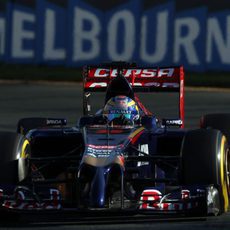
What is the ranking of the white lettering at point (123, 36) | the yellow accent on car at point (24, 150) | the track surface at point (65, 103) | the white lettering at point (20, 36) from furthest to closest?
the white lettering at point (20, 36) < the white lettering at point (123, 36) < the track surface at point (65, 103) < the yellow accent on car at point (24, 150)

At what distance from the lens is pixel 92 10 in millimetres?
24875

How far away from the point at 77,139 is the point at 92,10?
15.2 metres

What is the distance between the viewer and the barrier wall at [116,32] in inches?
938

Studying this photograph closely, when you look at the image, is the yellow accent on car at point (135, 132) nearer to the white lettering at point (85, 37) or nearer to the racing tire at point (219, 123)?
the racing tire at point (219, 123)

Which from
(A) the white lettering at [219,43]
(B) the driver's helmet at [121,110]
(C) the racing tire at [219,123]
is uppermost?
(A) the white lettering at [219,43]

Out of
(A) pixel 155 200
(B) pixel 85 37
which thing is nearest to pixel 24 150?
(A) pixel 155 200

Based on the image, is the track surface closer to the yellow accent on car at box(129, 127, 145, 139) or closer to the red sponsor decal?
the red sponsor decal

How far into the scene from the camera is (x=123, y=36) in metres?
24.4

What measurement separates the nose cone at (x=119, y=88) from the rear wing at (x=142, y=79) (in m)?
0.90

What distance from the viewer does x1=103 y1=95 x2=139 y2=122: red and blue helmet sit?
10.4 meters

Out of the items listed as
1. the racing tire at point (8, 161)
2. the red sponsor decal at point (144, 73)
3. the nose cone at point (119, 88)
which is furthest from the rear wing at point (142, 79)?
the racing tire at point (8, 161)

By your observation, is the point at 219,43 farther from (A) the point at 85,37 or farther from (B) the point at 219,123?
(B) the point at 219,123

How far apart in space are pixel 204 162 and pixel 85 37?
1614 centimetres

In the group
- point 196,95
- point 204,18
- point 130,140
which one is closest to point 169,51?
point 204,18
